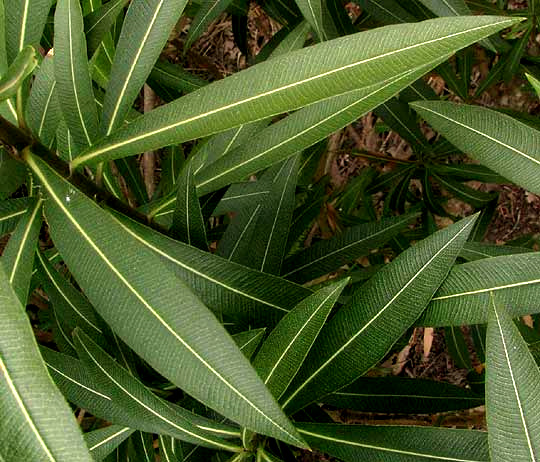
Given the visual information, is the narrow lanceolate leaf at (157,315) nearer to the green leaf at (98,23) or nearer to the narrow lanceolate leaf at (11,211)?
the narrow lanceolate leaf at (11,211)

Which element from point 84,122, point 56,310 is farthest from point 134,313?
point 56,310

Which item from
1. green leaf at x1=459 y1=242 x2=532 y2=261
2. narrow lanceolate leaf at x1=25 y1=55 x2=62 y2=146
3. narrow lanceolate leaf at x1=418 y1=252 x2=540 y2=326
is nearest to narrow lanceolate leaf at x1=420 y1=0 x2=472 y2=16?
green leaf at x1=459 y1=242 x2=532 y2=261

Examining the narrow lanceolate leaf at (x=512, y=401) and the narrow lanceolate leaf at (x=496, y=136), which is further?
the narrow lanceolate leaf at (x=496, y=136)

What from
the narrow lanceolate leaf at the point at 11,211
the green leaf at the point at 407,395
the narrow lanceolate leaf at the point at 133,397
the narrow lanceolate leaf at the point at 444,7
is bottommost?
the green leaf at the point at 407,395

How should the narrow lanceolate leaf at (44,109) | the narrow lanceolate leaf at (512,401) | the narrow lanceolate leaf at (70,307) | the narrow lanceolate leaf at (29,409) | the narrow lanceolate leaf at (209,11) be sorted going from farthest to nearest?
1. the narrow lanceolate leaf at (209,11)
2. the narrow lanceolate leaf at (70,307)
3. the narrow lanceolate leaf at (44,109)
4. the narrow lanceolate leaf at (512,401)
5. the narrow lanceolate leaf at (29,409)

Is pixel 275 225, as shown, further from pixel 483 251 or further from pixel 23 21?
pixel 23 21

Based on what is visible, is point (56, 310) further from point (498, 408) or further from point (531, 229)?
point (531, 229)

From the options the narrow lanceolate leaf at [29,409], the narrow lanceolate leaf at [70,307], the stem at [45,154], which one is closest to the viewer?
the narrow lanceolate leaf at [29,409]

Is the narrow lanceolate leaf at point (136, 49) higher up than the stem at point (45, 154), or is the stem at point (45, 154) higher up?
the narrow lanceolate leaf at point (136, 49)

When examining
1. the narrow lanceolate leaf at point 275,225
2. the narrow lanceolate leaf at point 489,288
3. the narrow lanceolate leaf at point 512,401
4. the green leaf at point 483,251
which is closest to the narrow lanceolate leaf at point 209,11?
the narrow lanceolate leaf at point 275,225
